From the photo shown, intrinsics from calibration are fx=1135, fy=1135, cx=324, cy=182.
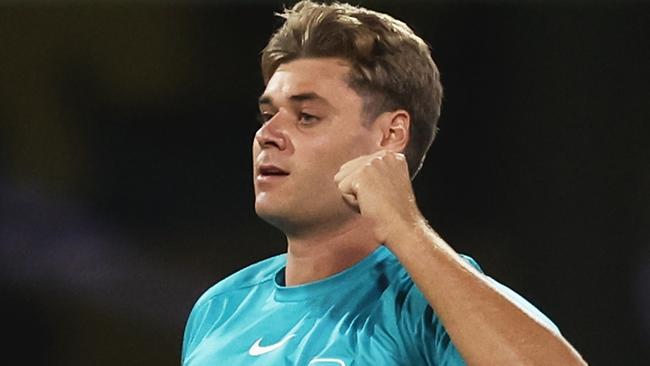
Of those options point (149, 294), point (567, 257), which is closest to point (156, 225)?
point (149, 294)

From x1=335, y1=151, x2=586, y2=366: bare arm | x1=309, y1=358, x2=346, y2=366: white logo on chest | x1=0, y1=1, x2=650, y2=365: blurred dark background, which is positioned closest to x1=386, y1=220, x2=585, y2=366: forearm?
x1=335, y1=151, x2=586, y2=366: bare arm

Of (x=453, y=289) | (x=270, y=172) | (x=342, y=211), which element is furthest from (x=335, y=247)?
(x=453, y=289)

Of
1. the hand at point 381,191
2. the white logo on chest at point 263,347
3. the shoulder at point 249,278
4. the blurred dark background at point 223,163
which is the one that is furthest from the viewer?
the blurred dark background at point 223,163

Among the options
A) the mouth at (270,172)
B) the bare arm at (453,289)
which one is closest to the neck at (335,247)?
the mouth at (270,172)

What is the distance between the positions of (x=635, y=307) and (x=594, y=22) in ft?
2.95

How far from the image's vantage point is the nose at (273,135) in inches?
71.5

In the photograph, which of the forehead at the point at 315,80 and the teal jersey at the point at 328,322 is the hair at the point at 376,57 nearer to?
the forehead at the point at 315,80

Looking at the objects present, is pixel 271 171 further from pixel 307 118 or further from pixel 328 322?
pixel 328 322

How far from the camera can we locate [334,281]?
184cm

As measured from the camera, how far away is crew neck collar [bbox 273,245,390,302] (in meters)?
1.83

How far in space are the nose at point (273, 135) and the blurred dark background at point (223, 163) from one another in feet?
5.67

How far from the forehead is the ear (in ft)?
0.22

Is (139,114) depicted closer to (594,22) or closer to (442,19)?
(442,19)

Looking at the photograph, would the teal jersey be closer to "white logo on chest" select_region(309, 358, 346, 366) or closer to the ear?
"white logo on chest" select_region(309, 358, 346, 366)
